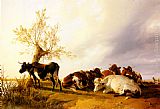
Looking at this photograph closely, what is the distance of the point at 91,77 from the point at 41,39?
66 cm

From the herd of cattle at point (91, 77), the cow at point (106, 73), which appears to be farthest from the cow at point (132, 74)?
the cow at point (106, 73)

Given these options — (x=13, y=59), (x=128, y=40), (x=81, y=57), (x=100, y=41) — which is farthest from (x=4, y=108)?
(x=128, y=40)

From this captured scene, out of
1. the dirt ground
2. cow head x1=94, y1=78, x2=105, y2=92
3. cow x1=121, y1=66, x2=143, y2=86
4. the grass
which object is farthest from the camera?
cow x1=121, y1=66, x2=143, y2=86

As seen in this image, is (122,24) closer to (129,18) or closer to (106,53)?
(129,18)

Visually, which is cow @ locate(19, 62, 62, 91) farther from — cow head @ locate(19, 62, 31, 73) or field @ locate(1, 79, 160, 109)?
field @ locate(1, 79, 160, 109)

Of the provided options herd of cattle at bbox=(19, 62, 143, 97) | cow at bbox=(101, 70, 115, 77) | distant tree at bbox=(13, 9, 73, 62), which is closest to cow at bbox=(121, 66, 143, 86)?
herd of cattle at bbox=(19, 62, 143, 97)

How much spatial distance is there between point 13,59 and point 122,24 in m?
1.20

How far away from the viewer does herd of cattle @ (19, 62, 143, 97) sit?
3.62m

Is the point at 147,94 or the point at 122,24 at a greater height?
the point at 122,24

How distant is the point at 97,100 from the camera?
3.44 meters

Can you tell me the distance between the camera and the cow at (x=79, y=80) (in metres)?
3.69

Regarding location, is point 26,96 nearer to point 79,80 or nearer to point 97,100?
point 79,80

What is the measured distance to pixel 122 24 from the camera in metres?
3.76

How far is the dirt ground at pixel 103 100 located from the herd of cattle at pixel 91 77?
0.33ft
